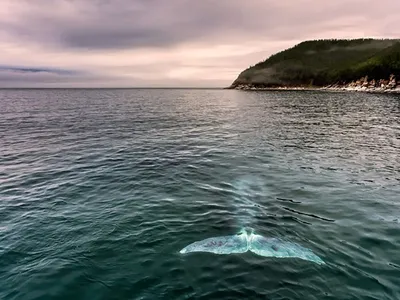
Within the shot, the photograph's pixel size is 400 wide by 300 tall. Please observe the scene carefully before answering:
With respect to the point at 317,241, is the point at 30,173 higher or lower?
lower

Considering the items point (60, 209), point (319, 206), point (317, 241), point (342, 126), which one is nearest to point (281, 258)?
point (317, 241)

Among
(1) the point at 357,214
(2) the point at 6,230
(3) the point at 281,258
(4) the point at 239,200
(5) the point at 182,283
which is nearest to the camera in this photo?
(5) the point at 182,283

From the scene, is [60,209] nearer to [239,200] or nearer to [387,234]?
[239,200]

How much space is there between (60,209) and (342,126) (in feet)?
162

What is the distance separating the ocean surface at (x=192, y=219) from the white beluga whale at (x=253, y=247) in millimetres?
357

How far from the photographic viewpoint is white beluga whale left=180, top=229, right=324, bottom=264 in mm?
13117

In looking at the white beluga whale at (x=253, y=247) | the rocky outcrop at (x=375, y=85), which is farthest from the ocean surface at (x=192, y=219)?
the rocky outcrop at (x=375, y=85)

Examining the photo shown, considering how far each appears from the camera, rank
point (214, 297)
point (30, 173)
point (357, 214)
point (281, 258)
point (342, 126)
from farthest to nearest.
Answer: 1. point (342, 126)
2. point (30, 173)
3. point (357, 214)
4. point (281, 258)
5. point (214, 297)

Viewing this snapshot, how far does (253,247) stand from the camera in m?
13.5

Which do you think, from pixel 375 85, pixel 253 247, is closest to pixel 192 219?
pixel 253 247

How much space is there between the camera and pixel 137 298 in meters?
10.6

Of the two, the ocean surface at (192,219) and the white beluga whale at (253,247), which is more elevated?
the white beluga whale at (253,247)

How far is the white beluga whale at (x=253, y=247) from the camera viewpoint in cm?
1312

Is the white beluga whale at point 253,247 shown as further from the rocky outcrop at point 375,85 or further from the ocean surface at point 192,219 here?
the rocky outcrop at point 375,85
